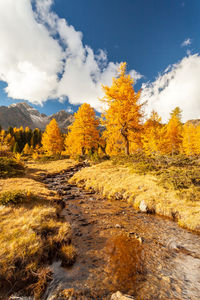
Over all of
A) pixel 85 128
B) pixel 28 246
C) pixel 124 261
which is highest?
pixel 85 128

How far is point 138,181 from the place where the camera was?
1200 centimetres

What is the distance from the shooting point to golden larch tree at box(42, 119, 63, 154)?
3475cm

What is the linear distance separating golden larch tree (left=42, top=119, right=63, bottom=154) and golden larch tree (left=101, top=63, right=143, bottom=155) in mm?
21092

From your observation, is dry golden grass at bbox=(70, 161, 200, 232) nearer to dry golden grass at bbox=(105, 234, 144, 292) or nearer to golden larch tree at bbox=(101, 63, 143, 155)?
dry golden grass at bbox=(105, 234, 144, 292)

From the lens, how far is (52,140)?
35.2m

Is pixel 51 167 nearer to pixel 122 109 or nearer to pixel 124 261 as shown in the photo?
pixel 122 109

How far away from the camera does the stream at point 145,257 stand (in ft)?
11.7

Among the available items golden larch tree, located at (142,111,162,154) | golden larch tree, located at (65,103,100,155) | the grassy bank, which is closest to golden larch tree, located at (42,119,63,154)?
golden larch tree, located at (65,103,100,155)

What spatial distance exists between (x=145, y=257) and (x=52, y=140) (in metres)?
34.5

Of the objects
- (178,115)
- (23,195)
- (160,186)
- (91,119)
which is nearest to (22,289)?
(23,195)

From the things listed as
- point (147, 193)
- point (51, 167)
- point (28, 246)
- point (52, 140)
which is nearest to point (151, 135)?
point (147, 193)

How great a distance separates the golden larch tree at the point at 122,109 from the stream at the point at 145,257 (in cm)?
1223

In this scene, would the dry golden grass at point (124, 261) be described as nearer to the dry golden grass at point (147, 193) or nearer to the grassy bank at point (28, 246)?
the grassy bank at point (28, 246)

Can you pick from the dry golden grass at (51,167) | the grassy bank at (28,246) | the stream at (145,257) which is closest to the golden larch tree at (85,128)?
the dry golden grass at (51,167)
